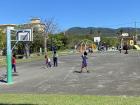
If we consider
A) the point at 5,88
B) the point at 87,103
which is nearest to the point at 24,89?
the point at 5,88

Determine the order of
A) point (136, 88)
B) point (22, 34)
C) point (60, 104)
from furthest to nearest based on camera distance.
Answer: point (22, 34) → point (136, 88) → point (60, 104)

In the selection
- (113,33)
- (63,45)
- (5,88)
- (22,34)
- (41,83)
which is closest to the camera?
(5,88)

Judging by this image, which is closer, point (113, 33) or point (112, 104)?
point (112, 104)

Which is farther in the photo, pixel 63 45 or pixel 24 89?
pixel 63 45

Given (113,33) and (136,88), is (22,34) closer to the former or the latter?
(136,88)

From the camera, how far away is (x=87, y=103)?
48.0 feet

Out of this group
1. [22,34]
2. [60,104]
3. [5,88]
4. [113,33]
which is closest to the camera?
[60,104]

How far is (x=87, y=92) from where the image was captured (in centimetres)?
2236

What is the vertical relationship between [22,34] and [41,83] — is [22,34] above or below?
above

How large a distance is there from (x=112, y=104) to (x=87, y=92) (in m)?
8.17

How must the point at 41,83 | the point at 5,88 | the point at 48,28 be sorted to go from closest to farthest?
1. the point at 5,88
2. the point at 41,83
3. the point at 48,28

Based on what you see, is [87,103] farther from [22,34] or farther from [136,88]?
[22,34]

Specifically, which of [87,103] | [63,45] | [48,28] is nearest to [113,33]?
[63,45]

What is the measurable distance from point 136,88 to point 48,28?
237 feet
